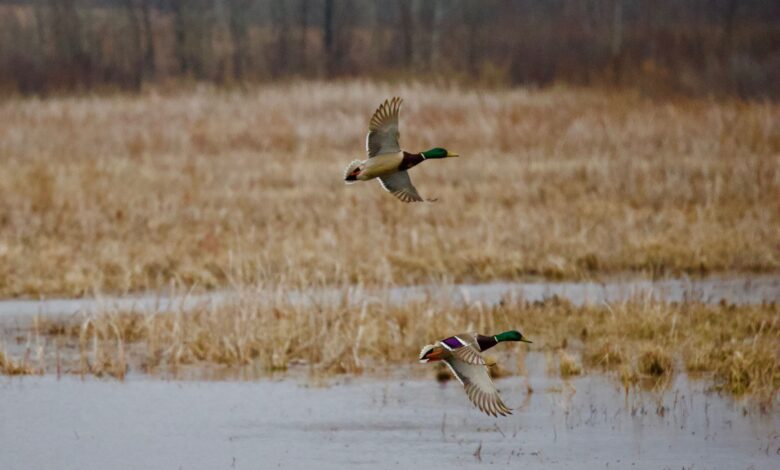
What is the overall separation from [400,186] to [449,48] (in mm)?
39654

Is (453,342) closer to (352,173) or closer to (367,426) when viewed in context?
(352,173)

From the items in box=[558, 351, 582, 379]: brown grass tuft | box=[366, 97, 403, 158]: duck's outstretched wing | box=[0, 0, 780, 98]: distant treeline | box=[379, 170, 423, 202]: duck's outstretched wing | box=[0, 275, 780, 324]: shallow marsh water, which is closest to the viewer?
box=[379, 170, 423, 202]: duck's outstretched wing

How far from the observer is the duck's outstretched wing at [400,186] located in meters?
3.85

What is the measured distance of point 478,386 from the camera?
14.1 ft

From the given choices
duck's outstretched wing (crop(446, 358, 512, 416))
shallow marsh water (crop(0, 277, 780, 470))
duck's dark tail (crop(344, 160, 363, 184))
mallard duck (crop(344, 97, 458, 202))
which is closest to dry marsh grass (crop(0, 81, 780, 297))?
shallow marsh water (crop(0, 277, 780, 470))

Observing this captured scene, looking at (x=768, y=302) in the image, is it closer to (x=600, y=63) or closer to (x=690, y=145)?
(x=690, y=145)

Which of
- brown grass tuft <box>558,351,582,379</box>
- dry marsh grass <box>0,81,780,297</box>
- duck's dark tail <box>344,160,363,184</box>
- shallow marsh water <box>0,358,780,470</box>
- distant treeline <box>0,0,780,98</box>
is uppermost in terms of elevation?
distant treeline <box>0,0,780,98</box>

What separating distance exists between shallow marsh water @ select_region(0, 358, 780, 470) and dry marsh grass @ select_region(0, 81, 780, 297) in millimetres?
1721

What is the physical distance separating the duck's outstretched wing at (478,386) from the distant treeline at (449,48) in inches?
884

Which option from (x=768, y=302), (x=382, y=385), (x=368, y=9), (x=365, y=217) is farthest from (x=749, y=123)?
(x=368, y=9)

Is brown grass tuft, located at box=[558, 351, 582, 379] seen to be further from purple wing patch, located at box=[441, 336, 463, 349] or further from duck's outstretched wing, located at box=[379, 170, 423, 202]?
duck's outstretched wing, located at box=[379, 170, 423, 202]

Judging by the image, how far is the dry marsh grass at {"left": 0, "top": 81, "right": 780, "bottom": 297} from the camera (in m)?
13.8

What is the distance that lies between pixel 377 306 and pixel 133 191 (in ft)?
23.1

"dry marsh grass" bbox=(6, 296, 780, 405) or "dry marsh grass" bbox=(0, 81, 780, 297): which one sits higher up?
"dry marsh grass" bbox=(0, 81, 780, 297)
